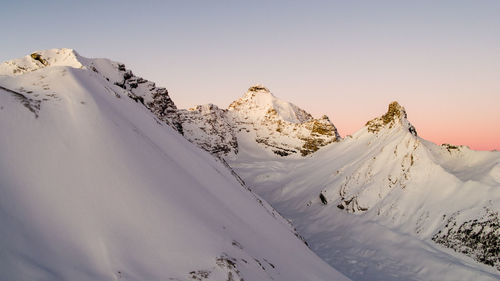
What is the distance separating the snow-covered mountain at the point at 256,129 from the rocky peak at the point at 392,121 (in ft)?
164

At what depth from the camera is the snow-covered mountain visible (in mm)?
117688

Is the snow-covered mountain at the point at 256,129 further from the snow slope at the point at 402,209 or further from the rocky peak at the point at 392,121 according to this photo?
the snow slope at the point at 402,209

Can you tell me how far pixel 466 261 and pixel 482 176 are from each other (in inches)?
441

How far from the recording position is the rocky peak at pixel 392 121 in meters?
57.7

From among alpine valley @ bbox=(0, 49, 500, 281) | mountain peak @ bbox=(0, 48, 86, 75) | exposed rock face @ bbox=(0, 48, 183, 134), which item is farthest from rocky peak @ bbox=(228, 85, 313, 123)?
alpine valley @ bbox=(0, 49, 500, 281)

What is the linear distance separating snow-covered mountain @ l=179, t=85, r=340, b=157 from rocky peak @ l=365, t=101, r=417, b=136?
164 ft

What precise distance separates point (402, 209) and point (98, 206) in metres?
39.1

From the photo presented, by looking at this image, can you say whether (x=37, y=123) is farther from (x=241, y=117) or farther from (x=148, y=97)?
(x=241, y=117)

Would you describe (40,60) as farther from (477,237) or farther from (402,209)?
(477,237)

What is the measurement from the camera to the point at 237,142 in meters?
126

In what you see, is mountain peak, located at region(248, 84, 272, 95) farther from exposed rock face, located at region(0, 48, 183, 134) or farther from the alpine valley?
the alpine valley

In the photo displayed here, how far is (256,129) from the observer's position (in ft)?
445

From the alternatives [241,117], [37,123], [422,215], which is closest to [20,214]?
[37,123]

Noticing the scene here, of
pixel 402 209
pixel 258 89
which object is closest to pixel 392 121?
pixel 402 209
